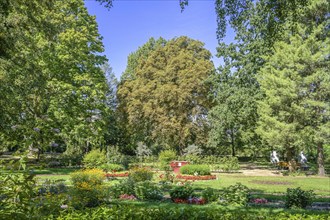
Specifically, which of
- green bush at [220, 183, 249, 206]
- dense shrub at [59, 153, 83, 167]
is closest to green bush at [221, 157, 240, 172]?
dense shrub at [59, 153, 83, 167]

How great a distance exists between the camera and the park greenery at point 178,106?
392 inches

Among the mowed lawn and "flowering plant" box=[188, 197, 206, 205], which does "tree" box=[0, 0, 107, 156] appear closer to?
the mowed lawn

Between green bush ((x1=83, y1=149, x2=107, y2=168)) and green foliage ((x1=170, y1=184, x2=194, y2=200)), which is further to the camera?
green bush ((x1=83, y1=149, x2=107, y2=168))

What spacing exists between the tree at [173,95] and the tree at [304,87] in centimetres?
939

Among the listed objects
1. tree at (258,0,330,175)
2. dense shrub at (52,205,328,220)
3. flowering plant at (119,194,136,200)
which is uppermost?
tree at (258,0,330,175)

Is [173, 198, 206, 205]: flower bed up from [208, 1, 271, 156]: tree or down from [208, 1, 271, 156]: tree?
down

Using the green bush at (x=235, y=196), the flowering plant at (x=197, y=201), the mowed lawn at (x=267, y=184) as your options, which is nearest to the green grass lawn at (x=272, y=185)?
the mowed lawn at (x=267, y=184)

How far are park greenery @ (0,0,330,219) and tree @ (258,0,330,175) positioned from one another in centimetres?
10

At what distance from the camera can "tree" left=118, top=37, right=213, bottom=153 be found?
107ft

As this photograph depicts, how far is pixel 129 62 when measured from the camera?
46.5 m

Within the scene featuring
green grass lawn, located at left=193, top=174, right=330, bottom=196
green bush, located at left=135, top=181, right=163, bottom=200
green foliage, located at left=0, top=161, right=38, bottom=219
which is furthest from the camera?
green grass lawn, located at left=193, top=174, right=330, bottom=196

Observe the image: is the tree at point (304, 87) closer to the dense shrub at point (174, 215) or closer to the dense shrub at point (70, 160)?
the dense shrub at point (70, 160)

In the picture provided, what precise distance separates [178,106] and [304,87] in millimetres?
13446

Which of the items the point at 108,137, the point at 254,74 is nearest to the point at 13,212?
the point at 254,74
